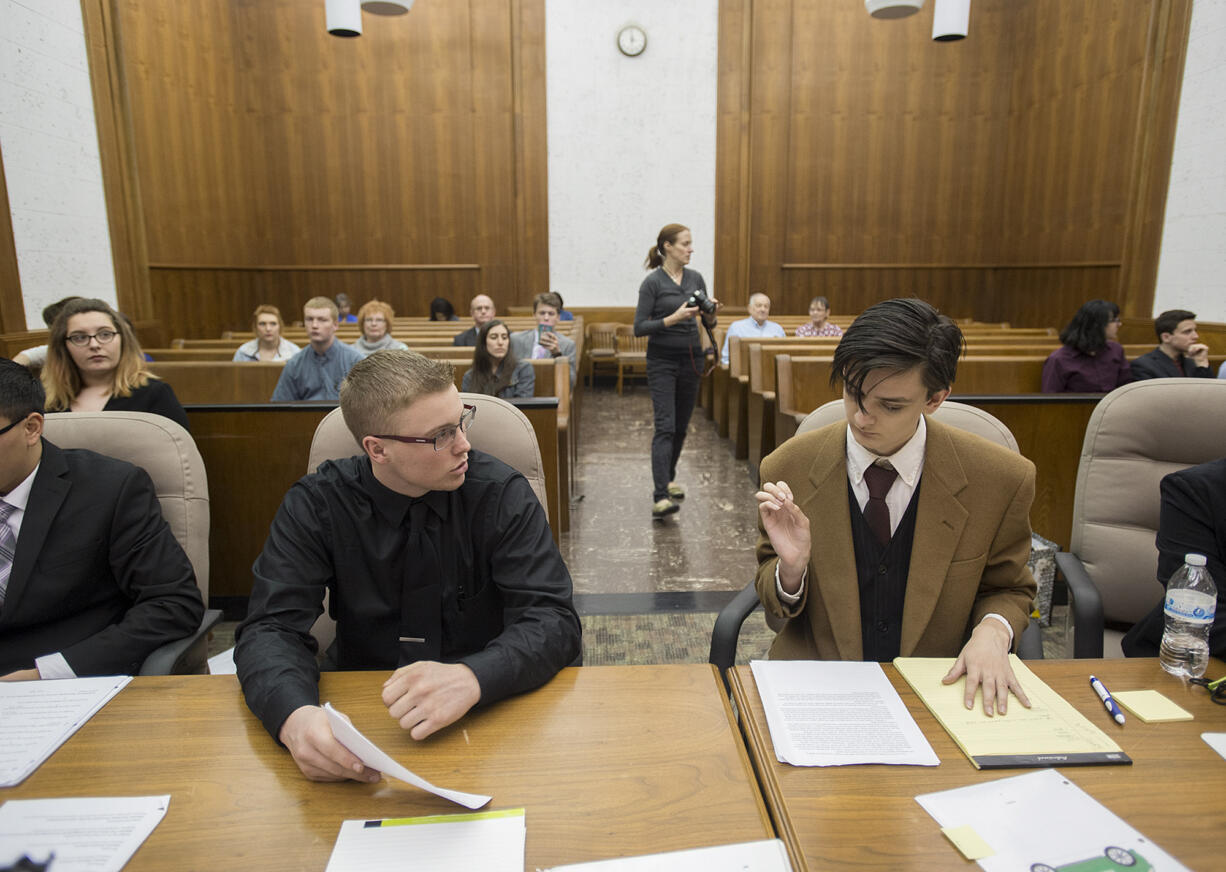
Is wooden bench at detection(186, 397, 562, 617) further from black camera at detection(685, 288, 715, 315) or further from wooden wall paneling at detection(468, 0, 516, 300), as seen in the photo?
wooden wall paneling at detection(468, 0, 516, 300)

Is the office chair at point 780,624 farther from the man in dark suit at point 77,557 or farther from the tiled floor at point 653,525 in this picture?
the tiled floor at point 653,525

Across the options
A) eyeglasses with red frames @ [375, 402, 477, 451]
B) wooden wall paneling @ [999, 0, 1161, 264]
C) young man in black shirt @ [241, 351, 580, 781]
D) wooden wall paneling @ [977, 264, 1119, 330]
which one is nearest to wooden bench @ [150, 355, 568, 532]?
young man in black shirt @ [241, 351, 580, 781]

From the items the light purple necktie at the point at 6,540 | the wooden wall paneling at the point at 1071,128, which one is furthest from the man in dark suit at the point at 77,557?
the wooden wall paneling at the point at 1071,128

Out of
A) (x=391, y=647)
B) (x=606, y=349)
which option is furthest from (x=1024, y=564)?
(x=606, y=349)

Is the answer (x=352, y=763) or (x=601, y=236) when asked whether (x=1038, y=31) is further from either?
(x=352, y=763)

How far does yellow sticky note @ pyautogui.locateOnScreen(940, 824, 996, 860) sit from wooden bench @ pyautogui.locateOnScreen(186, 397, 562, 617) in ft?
7.13

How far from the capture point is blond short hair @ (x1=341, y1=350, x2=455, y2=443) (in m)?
1.41

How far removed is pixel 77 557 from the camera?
166cm

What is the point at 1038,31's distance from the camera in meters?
9.18

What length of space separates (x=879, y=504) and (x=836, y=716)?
514 millimetres

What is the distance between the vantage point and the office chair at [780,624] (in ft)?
5.14

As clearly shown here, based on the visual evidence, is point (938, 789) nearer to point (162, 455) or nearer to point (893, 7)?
point (162, 455)

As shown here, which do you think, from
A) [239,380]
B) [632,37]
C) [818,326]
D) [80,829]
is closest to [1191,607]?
[80,829]

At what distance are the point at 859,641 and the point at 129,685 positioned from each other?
51.8 inches
